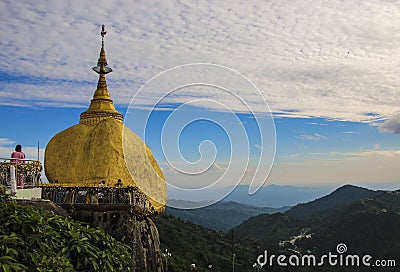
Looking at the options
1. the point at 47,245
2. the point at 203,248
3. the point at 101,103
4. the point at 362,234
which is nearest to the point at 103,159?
the point at 101,103

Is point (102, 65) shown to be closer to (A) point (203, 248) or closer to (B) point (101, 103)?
(B) point (101, 103)

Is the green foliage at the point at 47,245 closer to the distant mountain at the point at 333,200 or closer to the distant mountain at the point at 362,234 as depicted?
the distant mountain at the point at 362,234

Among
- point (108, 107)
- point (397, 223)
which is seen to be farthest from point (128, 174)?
point (397, 223)

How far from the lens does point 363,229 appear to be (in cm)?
7575

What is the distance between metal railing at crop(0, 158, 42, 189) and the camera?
44.1 ft

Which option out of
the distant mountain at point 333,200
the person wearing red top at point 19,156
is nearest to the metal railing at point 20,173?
the person wearing red top at point 19,156

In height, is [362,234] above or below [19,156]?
below

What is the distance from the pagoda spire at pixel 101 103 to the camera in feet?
60.2

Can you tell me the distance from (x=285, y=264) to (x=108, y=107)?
42919 millimetres

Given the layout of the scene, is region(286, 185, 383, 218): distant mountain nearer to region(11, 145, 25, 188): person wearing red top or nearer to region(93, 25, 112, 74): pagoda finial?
region(93, 25, 112, 74): pagoda finial

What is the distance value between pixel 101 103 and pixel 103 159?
10.2 ft

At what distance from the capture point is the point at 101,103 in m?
18.8

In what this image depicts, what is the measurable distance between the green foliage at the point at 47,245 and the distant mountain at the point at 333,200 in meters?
145

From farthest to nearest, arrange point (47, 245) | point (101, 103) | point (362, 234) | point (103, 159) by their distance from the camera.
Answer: point (362, 234), point (101, 103), point (103, 159), point (47, 245)
